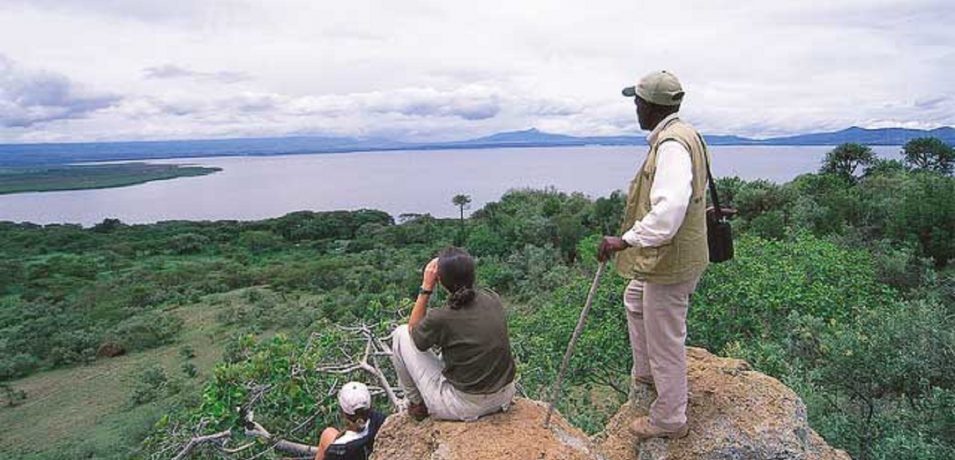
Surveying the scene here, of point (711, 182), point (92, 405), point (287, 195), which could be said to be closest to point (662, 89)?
point (711, 182)

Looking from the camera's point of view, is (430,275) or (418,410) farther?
(418,410)

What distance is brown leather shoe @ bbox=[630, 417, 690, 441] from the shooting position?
4711 mm

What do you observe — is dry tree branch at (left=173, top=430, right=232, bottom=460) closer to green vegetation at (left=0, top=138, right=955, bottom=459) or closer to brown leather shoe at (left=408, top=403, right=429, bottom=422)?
green vegetation at (left=0, top=138, right=955, bottom=459)

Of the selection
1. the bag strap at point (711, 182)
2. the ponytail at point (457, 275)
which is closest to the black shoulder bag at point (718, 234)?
the bag strap at point (711, 182)

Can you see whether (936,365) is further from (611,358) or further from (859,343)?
(611,358)

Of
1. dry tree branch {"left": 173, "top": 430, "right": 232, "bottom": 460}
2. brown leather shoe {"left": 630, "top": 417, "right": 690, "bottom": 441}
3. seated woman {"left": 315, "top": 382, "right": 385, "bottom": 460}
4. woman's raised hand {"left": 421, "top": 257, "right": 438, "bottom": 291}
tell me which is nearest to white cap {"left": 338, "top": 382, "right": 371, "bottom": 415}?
seated woman {"left": 315, "top": 382, "right": 385, "bottom": 460}

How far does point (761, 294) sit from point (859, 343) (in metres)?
2.56

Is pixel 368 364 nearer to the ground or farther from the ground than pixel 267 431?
farther from the ground

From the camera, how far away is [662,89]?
404cm

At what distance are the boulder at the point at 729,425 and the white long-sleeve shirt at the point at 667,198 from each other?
1.61 m

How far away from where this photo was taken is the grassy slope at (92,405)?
24484 mm

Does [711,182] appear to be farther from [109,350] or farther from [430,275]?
[109,350]

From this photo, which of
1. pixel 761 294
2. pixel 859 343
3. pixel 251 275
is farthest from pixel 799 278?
pixel 251 275

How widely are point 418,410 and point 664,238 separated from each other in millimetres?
1910
